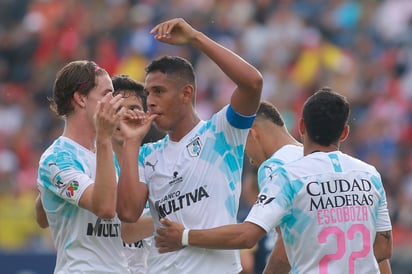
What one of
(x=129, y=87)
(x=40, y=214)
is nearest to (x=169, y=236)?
(x=40, y=214)

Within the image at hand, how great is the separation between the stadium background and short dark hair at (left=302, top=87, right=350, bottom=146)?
6.42 metres

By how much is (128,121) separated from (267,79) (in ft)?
33.3

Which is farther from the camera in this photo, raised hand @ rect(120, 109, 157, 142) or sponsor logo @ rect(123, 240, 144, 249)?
sponsor logo @ rect(123, 240, 144, 249)

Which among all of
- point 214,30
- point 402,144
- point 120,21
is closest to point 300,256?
point 402,144

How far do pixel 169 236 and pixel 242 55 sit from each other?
36.6ft

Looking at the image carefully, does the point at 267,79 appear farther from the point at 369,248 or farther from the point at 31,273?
the point at 369,248

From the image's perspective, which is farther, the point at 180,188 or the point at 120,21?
the point at 120,21

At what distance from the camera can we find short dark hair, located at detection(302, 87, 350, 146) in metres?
6.76

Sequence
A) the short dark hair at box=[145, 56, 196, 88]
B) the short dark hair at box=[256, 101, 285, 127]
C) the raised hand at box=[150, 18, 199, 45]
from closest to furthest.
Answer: the raised hand at box=[150, 18, 199, 45] → the short dark hair at box=[145, 56, 196, 88] → the short dark hair at box=[256, 101, 285, 127]

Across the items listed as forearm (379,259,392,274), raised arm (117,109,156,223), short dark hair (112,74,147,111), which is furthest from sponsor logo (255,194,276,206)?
short dark hair (112,74,147,111)

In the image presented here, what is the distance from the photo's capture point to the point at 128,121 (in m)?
7.21

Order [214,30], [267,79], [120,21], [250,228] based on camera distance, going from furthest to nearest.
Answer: [120,21] → [214,30] → [267,79] → [250,228]

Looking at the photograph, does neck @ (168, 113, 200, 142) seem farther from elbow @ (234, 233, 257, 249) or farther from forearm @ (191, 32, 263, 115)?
elbow @ (234, 233, 257, 249)


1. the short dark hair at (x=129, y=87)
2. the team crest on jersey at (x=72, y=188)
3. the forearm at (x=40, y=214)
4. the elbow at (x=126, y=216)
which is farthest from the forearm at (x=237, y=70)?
the forearm at (x=40, y=214)
